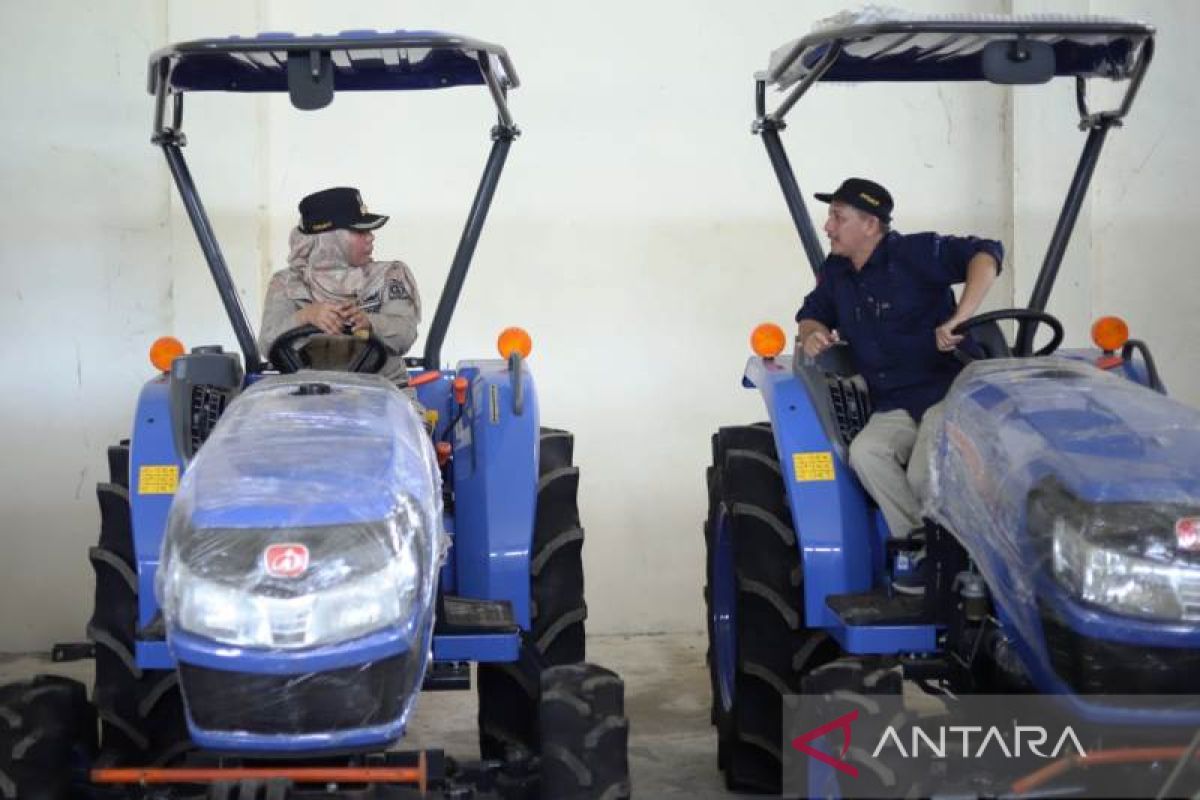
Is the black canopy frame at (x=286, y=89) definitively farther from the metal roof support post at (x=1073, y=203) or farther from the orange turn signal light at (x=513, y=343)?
the metal roof support post at (x=1073, y=203)

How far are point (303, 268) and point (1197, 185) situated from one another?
12.3 feet

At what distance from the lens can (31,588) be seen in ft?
25.6

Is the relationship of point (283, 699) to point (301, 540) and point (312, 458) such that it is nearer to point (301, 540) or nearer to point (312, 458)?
point (301, 540)

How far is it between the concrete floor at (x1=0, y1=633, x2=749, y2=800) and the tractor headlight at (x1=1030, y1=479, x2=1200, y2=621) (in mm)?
1929

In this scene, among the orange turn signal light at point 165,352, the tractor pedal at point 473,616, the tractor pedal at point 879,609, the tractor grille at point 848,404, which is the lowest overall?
the tractor pedal at point 473,616

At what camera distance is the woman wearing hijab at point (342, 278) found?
18.2 ft

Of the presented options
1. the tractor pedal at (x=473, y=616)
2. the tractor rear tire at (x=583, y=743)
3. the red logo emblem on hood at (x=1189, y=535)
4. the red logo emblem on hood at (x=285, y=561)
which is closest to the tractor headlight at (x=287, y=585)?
the red logo emblem on hood at (x=285, y=561)

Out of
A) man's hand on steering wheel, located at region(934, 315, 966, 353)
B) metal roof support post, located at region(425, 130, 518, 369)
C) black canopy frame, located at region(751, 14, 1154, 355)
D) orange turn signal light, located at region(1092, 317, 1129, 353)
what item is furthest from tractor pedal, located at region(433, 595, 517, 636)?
orange turn signal light, located at region(1092, 317, 1129, 353)

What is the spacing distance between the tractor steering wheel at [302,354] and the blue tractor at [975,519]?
1.03m

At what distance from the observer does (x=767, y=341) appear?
571cm

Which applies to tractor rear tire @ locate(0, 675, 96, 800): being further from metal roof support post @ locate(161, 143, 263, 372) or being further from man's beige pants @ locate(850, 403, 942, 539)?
man's beige pants @ locate(850, 403, 942, 539)

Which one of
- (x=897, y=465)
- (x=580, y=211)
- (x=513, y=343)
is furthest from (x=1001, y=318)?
(x=580, y=211)

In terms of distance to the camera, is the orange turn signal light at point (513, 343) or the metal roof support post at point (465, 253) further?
the metal roof support post at point (465, 253)

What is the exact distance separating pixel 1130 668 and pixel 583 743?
3.85ft
